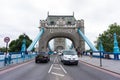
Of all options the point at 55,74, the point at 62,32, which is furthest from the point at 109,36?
the point at 55,74

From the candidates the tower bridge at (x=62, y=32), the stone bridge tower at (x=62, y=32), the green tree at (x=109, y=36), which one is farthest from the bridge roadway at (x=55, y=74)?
the green tree at (x=109, y=36)

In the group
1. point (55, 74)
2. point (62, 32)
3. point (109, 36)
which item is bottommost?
point (55, 74)

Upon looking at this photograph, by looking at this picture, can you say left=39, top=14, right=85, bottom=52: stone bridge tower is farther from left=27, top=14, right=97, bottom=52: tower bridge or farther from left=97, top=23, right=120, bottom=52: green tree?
left=97, top=23, right=120, bottom=52: green tree

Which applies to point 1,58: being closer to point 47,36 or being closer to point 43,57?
point 43,57

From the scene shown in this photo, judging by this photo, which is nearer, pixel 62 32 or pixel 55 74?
pixel 55 74

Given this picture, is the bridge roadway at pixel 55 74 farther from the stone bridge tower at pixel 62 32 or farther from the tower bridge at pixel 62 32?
the stone bridge tower at pixel 62 32

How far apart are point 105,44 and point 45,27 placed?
2931cm

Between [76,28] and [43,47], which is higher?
[76,28]

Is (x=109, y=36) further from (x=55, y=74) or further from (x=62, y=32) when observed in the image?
(x=55, y=74)

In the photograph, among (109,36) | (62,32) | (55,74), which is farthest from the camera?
(109,36)

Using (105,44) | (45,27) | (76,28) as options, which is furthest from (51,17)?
(105,44)

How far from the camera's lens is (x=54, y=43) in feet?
461

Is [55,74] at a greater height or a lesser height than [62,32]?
lesser

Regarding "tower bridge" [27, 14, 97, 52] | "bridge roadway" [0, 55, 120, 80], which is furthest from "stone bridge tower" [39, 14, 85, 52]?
"bridge roadway" [0, 55, 120, 80]
